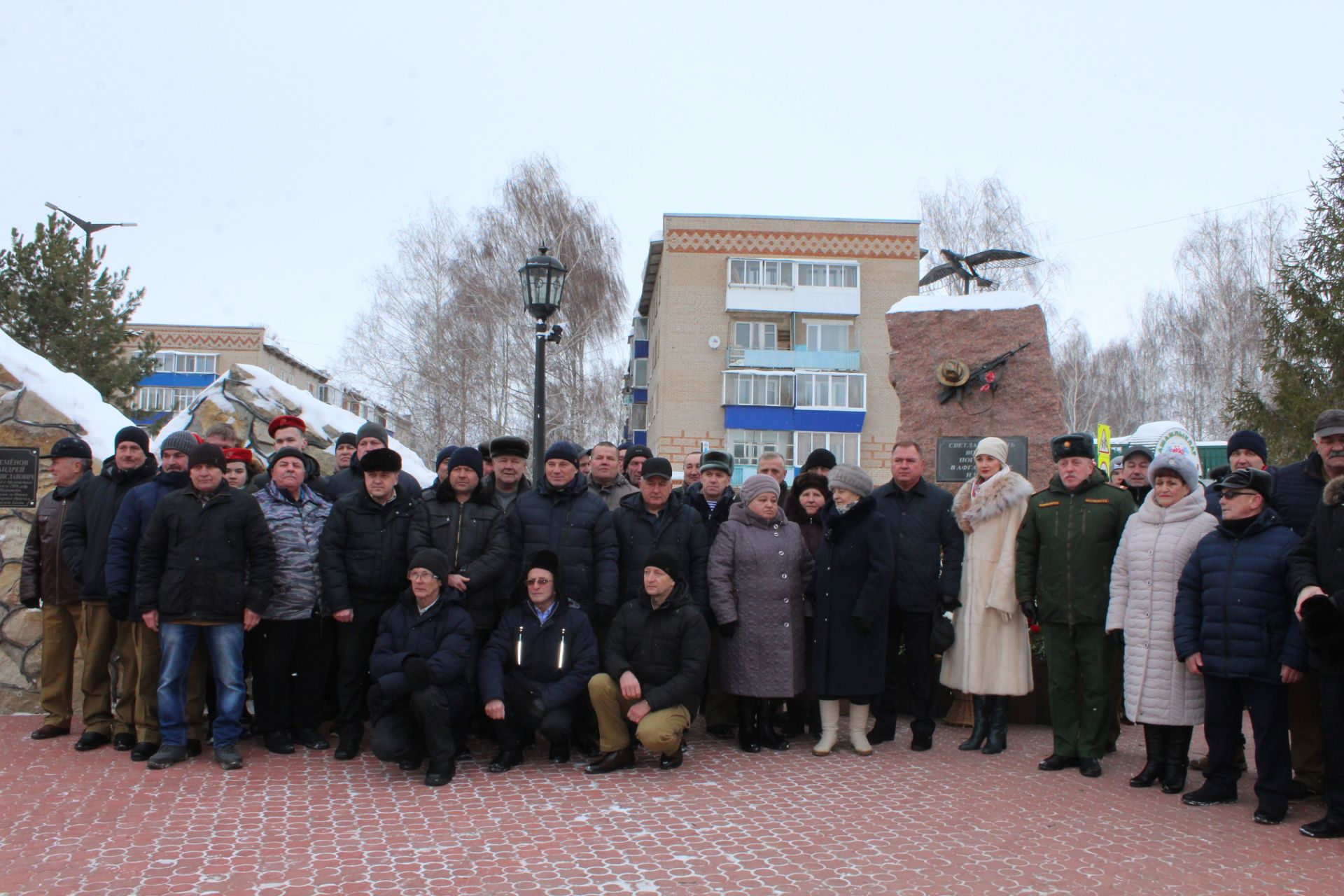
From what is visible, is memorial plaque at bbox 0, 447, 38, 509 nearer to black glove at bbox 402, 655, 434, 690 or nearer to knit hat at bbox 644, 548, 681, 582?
black glove at bbox 402, 655, 434, 690

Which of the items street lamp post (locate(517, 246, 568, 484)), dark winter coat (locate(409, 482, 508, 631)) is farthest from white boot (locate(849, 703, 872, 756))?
street lamp post (locate(517, 246, 568, 484))

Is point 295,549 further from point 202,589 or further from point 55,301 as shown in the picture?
point 55,301

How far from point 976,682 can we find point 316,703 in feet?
13.6

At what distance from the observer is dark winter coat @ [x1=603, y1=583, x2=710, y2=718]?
5.85m

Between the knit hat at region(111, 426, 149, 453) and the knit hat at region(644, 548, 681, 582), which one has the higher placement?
the knit hat at region(111, 426, 149, 453)

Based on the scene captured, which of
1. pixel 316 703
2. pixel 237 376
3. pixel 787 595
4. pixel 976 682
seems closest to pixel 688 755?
pixel 787 595

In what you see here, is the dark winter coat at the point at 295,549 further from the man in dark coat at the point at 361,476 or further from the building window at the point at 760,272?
the building window at the point at 760,272

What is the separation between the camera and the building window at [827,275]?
128 feet

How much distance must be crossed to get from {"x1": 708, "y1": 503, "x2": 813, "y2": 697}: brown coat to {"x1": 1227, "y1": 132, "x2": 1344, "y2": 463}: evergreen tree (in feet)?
45.6

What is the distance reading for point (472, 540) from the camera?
6297mm

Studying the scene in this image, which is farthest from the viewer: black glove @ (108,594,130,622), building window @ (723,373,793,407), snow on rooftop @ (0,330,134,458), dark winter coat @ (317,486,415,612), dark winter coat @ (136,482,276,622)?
building window @ (723,373,793,407)

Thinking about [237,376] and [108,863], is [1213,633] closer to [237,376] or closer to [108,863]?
[108,863]

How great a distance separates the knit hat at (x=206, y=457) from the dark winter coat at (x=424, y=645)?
1.31m

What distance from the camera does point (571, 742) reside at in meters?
6.40
